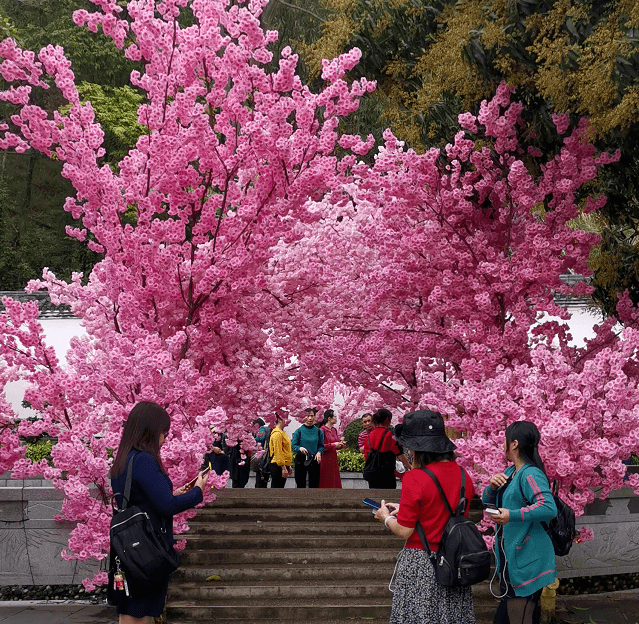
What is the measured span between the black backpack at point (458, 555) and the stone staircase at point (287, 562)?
3.32m

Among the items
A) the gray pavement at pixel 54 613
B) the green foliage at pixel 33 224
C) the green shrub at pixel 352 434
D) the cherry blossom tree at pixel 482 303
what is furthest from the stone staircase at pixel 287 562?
the green foliage at pixel 33 224

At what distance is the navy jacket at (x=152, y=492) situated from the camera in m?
4.30

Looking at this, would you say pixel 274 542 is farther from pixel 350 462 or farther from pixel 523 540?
pixel 350 462

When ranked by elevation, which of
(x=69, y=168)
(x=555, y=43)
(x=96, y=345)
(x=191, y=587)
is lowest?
(x=191, y=587)

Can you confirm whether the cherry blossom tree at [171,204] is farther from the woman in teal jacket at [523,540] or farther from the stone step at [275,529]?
the woman in teal jacket at [523,540]

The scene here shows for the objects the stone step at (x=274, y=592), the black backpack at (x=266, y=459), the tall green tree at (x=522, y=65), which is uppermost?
the tall green tree at (x=522, y=65)

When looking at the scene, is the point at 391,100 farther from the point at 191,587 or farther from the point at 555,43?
the point at 191,587

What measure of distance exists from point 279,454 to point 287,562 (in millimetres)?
3415

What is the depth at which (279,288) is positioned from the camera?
28.5 feet

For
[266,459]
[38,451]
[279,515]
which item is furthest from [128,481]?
[38,451]

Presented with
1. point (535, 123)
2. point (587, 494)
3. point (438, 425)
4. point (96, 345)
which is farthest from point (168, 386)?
point (535, 123)

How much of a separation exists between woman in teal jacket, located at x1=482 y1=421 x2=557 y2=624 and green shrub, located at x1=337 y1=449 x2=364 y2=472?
12.5 meters

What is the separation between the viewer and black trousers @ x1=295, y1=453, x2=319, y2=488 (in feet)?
36.4

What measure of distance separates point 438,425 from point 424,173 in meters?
4.39
